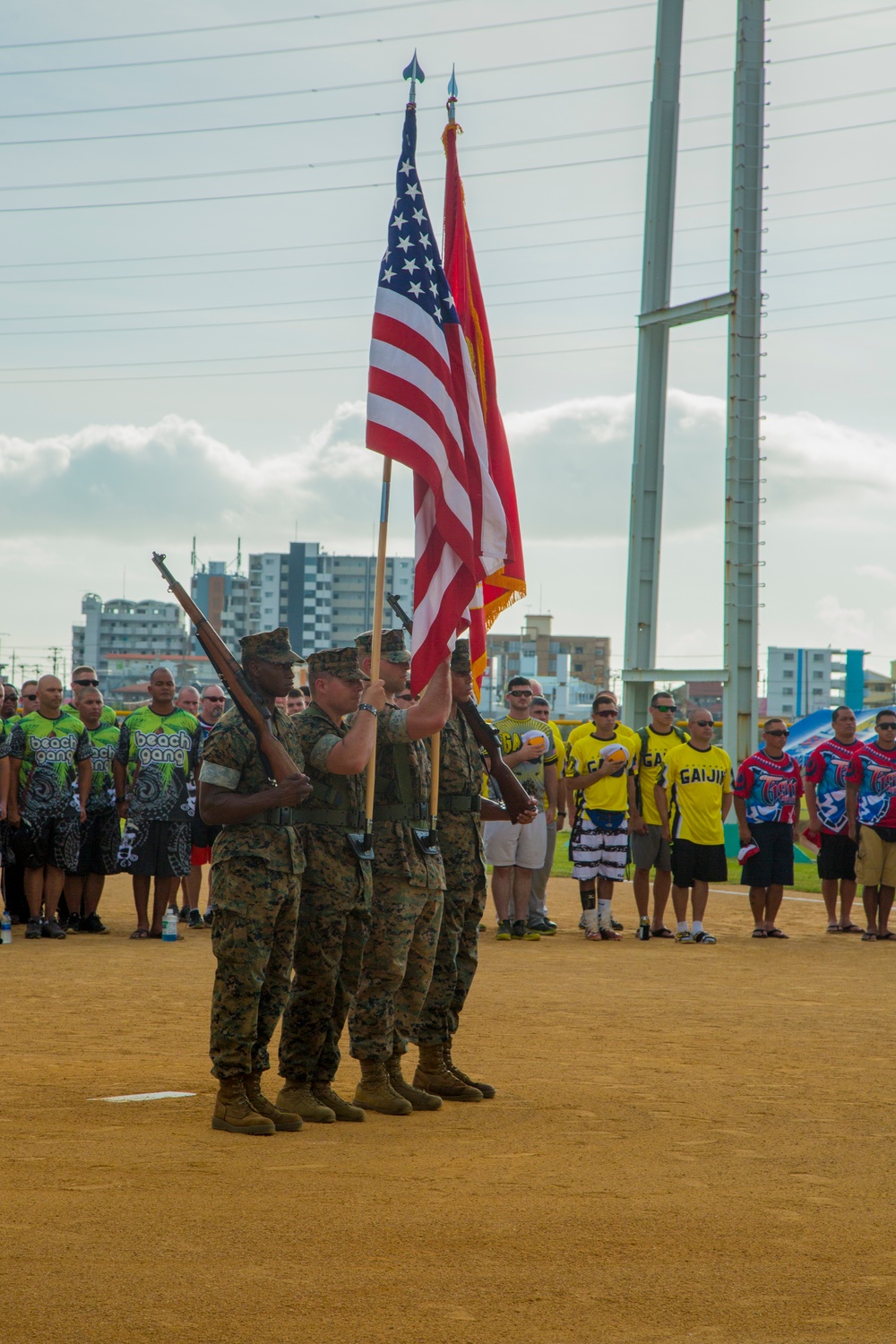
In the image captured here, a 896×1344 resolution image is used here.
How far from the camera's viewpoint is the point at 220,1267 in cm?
443

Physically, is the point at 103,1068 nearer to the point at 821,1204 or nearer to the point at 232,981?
the point at 232,981

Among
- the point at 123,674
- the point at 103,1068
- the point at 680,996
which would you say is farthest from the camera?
the point at 123,674

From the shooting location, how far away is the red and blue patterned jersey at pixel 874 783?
559 inches

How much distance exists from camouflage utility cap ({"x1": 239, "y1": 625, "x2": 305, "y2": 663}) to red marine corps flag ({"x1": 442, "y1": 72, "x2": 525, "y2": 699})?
195 centimetres

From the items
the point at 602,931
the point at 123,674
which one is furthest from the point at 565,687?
the point at 602,931

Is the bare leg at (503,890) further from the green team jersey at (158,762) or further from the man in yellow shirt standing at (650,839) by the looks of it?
the green team jersey at (158,762)

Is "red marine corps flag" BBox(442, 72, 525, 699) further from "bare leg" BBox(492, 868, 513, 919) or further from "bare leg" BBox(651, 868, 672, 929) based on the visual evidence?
"bare leg" BBox(651, 868, 672, 929)

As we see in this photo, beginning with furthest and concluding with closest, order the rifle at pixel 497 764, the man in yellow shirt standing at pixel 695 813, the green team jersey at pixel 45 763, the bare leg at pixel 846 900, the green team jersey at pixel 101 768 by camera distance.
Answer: the bare leg at pixel 846 900
the man in yellow shirt standing at pixel 695 813
the green team jersey at pixel 101 768
the green team jersey at pixel 45 763
the rifle at pixel 497 764

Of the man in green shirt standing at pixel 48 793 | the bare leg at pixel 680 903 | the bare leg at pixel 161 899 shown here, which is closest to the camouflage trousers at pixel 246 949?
the man in green shirt standing at pixel 48 793

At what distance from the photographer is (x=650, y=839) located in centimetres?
1414

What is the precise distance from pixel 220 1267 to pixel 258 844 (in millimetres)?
2082

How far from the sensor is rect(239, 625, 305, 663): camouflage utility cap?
6.51 metres

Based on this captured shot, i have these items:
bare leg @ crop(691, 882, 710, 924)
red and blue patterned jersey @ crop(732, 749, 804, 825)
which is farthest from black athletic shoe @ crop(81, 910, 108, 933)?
red and blue patterned jersey @ crop(732, 749, 804, 825)

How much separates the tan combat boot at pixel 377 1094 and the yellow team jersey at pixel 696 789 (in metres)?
7.38
